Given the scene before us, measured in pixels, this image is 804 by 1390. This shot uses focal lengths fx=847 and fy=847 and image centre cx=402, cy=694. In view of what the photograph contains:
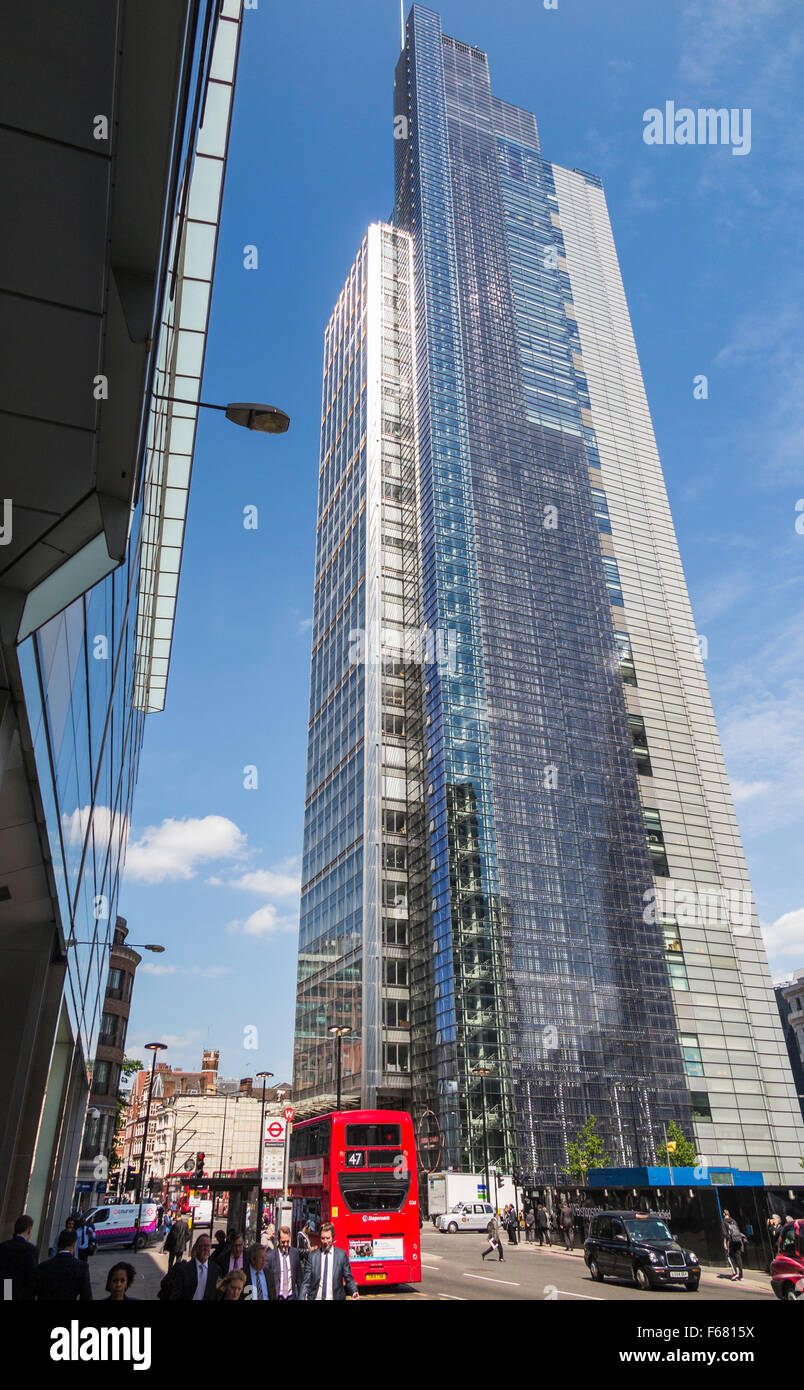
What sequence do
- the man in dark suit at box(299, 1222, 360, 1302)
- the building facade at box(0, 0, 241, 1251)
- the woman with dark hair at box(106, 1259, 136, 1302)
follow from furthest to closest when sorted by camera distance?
1. the man in dark suit at box(299, 1222, 360, 1302)
2. the woman with dark hair at box(106, 1259, 136, 1302)
3. the building facade at box(0, 0, 241, 1251)

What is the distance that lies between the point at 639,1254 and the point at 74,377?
22837 millimetres

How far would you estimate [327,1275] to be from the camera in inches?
372

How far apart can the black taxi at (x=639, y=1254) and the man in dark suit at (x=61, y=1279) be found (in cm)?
1640

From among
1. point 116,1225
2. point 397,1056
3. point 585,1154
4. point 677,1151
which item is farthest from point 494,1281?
point 677,1151

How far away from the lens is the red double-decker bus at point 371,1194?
703 inches

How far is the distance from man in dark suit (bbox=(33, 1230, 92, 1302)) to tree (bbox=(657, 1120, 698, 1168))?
66.6m

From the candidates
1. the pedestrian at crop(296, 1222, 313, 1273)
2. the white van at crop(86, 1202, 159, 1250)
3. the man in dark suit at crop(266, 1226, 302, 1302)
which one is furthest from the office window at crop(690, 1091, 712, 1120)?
the man in dark suit at crop(266, 1226, 302, 1302)

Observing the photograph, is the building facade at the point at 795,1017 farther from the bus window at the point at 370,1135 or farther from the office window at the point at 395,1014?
the bus window at the point at 370,1135

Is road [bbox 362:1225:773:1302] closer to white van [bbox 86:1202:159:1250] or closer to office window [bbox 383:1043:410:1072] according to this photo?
white van [bbox 86:1202:159:1250]

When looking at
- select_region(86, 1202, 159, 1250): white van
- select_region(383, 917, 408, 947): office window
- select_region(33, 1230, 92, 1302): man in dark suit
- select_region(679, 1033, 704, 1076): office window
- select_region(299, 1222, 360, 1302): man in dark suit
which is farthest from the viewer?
select_region(679, 1033, 704, 1076): office window

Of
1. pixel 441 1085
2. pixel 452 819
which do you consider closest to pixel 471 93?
pixel 452 819

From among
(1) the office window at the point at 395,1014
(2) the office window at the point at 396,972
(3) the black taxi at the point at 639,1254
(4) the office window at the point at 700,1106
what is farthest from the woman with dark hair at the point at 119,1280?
(4) the office window at the point at 700,1106

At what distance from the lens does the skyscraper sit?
234ft
